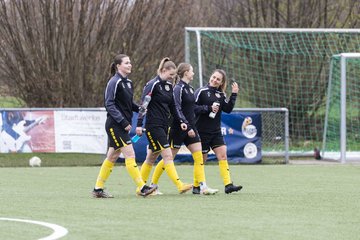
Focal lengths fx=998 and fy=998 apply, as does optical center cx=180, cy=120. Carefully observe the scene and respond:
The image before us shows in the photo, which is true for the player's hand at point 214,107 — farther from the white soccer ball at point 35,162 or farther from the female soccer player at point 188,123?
the white soccer ball at point 35,162

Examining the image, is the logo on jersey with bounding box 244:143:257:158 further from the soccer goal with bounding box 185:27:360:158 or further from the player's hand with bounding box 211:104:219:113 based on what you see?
the player's hand with bounding box 211:104:219:113

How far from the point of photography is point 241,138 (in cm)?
2155

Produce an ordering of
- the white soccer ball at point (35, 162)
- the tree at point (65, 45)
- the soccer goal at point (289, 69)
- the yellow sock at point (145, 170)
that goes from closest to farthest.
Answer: the yellow sock at point (145, 170), the white soccer ball at point (35, 162), the tree at point (65, 45), the soccer goal at point (289, 69)

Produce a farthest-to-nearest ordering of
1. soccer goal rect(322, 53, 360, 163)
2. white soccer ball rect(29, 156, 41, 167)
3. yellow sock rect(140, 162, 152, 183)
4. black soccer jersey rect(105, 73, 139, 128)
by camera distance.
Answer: soccer goal rect(322, 53, 360, 163), white soccer ball rect(29, 156, 41, 167), yellow sock rect(140, 162, 152, 183), black soccer jersey rect(105, 73, 139, 128)

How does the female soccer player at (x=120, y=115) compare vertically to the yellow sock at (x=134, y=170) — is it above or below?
above

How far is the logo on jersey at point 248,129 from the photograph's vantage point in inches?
850

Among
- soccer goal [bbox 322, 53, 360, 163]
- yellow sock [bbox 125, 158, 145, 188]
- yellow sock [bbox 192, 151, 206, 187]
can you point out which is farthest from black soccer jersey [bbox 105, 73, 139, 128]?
soccer goal [bbox 322, 53, 360, 163]

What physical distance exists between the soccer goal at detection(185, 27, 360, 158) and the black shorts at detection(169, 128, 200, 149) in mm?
11227

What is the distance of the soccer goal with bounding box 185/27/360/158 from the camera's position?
2464cm

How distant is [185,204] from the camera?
1136cm

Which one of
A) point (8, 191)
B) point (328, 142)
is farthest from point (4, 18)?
point (8, 191)

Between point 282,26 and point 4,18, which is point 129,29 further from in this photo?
point 282,26

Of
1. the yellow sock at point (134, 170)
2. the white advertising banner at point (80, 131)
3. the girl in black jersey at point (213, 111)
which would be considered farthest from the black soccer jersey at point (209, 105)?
the white advertising banner at point (80, 131)

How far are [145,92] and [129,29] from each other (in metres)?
12.9
